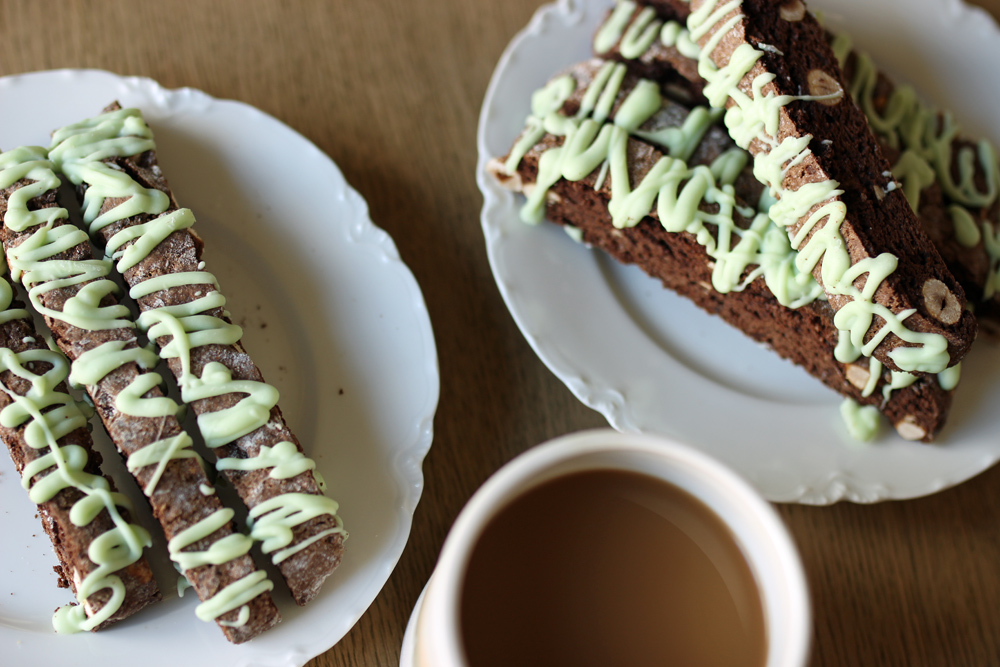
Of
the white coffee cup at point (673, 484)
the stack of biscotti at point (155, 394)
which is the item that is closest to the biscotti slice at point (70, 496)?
the stack of biscotti at point (155, 394)

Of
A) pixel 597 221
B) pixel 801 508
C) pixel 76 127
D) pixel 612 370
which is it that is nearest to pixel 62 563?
pixel 76 127

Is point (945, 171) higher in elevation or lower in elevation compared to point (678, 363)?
higher

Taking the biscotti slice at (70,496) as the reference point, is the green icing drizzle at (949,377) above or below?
above

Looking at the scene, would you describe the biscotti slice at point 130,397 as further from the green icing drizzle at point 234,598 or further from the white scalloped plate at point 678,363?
Answer: the white scalloped plate at point 678,363

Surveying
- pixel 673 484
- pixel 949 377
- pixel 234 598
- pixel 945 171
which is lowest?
pixel 234 598

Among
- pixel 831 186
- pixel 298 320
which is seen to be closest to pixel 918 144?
pixel 831 186

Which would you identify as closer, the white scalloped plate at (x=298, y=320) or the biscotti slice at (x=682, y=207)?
the white scalloped plate at (x=298, y=320)

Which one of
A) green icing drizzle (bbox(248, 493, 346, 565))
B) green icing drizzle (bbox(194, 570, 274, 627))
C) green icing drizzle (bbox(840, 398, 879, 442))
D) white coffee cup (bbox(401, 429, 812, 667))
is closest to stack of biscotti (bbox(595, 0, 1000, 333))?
green icing drizzle (bbox(840, 398, 879, 442))

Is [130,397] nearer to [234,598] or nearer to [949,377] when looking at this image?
[234,598]
